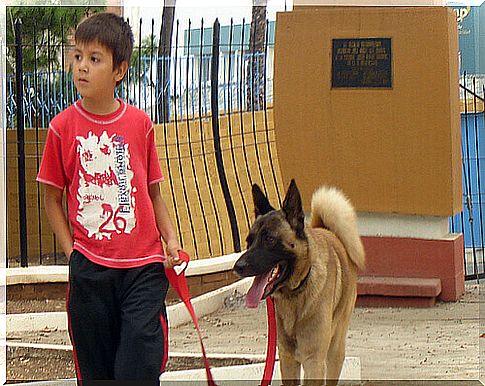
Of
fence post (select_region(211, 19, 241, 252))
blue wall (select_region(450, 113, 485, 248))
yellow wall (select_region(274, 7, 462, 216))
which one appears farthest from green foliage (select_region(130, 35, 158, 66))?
blue wall (select_region(450, 113, 485, 248))

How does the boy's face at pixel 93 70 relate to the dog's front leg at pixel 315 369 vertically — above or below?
above

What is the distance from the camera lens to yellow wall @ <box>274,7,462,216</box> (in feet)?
14.6

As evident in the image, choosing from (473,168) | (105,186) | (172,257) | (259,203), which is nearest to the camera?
(172,257)

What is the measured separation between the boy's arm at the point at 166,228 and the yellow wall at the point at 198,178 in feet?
3.26

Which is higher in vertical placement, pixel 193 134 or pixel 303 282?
pixel 193 134

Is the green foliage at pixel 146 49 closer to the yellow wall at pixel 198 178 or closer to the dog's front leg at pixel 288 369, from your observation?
the yellow wall at pixel 198 178

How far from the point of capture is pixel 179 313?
4.57m

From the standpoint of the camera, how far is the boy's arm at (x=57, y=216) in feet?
11.0

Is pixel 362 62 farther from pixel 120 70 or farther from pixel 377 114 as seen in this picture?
pixel 120 70

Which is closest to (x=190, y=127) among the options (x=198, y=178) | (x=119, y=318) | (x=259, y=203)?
(x=198, y=178)

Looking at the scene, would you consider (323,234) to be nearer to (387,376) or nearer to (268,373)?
(268,373)

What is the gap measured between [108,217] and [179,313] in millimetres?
1308

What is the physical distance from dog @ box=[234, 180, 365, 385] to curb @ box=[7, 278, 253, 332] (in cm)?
59

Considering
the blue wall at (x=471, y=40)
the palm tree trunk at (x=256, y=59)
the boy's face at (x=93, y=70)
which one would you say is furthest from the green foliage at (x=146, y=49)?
the blue wall at (x=471, y=40)
